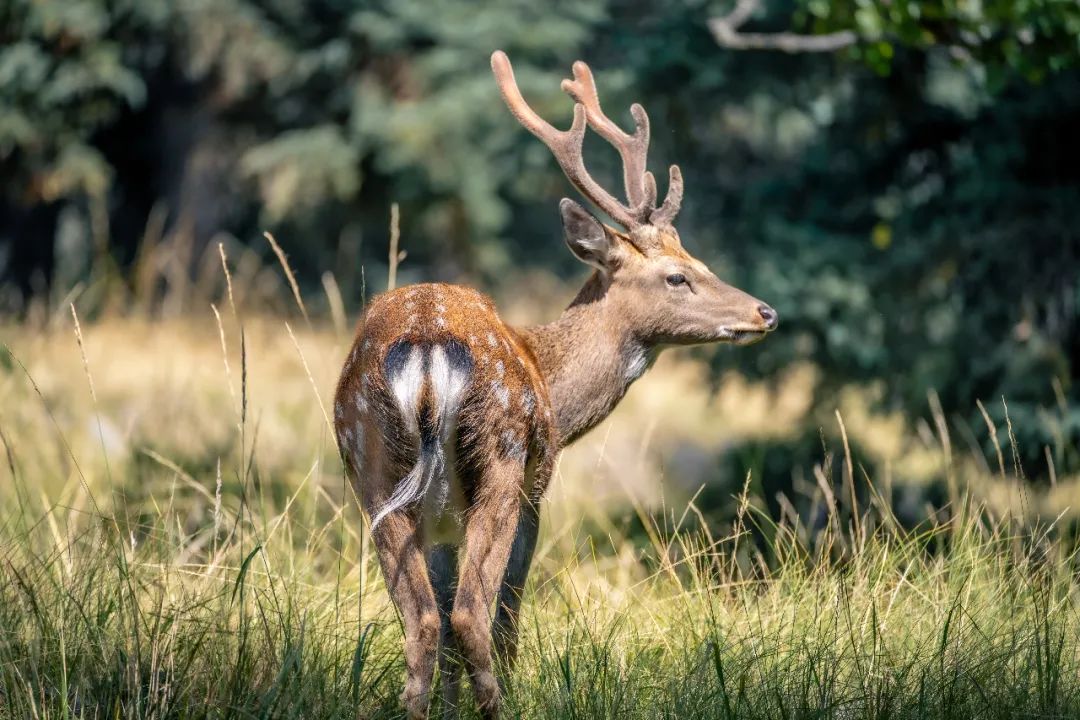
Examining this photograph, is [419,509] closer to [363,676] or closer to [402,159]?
[363,676]

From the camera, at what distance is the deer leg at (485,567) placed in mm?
3572

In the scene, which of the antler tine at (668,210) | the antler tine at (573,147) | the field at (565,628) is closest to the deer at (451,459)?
the field at (565,628)

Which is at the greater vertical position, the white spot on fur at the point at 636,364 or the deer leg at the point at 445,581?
the white spot on fur at the point at 636,364

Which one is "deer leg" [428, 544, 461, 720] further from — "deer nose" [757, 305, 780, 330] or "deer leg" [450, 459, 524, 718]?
"deer nose" [757, 305, 780, 330]

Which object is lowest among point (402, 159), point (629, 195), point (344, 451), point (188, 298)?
point (188, 298)

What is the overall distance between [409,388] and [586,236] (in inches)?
57.7

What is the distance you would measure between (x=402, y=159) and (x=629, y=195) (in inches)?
267

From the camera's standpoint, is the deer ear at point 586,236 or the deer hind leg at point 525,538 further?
the deer ear at point 586,236

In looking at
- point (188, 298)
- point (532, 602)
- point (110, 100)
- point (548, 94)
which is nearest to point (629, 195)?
point (532, 602)

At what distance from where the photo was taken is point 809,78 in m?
8.38

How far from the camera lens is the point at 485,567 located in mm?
3723

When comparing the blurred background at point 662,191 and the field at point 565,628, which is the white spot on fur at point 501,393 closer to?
the field at point 565,628

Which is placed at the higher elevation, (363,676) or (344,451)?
(344,451)

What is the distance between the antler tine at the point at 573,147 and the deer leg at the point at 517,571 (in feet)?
3.92
